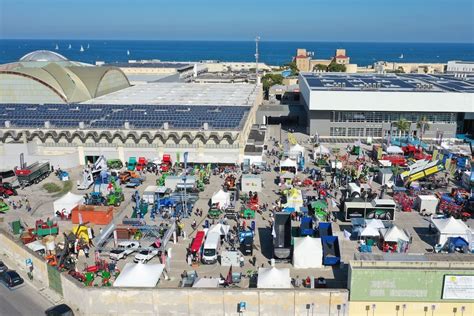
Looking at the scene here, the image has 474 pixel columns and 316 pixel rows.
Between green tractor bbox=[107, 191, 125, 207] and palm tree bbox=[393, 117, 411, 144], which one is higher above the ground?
palm tree bbox=[393, 117, 411, 144]

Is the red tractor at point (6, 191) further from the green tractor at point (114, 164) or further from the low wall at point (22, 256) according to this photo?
the low wall at point (22, 256)

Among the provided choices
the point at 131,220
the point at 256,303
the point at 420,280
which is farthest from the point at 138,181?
the point at 420,280

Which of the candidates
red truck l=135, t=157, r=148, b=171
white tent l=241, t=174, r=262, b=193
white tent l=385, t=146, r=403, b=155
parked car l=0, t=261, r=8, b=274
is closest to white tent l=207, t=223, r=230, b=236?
white tent l=241, t=174, r=262, b=193

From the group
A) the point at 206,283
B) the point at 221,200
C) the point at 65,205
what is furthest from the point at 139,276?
the point at 65,205

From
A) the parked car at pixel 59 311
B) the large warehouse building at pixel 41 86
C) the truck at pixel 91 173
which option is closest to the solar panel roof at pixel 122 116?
the large warehouse building at pixel 41 86

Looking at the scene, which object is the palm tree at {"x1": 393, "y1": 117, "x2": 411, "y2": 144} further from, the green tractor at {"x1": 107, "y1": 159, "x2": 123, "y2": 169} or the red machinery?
the green tractor at {"x1": 107, "y1": 159, "x2": 123, "y2": 169}

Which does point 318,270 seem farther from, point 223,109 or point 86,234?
point 223,109
